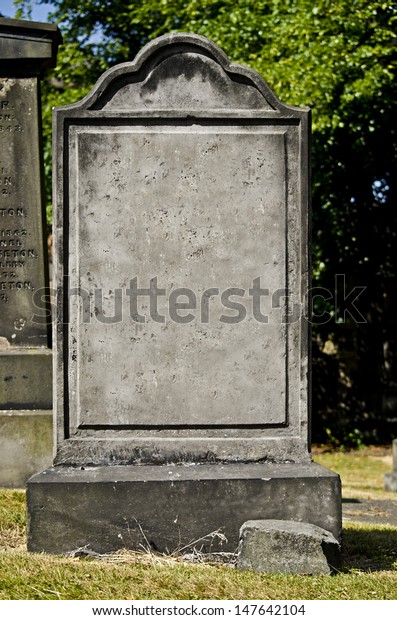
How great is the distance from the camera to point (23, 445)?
7234 mm

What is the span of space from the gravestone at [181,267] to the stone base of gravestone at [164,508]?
0.24m

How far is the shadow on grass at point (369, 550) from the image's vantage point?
4.94m

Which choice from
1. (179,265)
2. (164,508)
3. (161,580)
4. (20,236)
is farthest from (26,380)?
(161,580)

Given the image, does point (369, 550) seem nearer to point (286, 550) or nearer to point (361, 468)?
point (286, 550)

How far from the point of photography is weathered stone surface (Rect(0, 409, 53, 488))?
7.20 meters

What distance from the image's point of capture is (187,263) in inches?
200

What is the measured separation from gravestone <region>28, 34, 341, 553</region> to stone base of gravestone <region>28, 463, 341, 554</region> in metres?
0.24

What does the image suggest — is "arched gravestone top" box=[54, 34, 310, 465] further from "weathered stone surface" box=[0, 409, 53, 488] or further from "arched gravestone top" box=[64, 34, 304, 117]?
"weathered stone surface" box=[0, 409, 53, 488]

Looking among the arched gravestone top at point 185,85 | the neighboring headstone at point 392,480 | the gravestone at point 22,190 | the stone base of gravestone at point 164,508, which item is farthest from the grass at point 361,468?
the arched gravestone top at point 185,85

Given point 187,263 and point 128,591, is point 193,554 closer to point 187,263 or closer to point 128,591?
point 128,591

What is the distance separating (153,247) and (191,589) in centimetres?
203

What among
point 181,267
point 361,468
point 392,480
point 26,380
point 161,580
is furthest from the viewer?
point 361,468

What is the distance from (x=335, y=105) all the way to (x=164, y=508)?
9.25m

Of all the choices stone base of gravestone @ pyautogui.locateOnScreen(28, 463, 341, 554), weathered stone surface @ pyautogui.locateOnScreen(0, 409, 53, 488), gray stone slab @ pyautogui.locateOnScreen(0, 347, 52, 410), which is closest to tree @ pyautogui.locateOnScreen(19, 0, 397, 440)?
gray stone slab @ pyautogui.locateOnScreen(0, 347, 52, 410)
